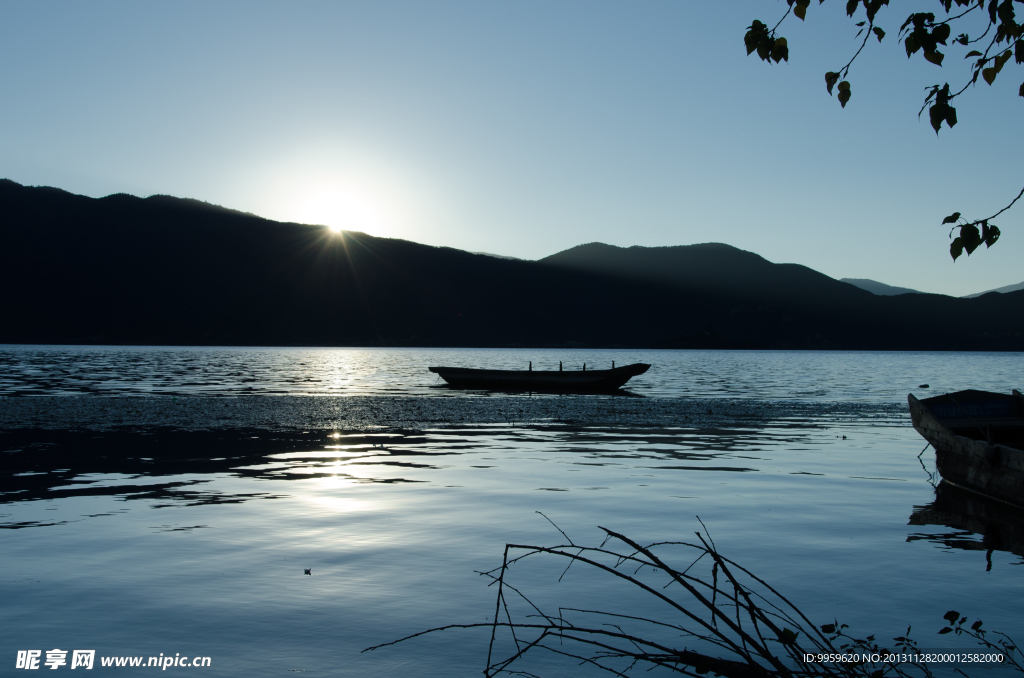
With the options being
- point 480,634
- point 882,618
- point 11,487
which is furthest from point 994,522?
point 11,487

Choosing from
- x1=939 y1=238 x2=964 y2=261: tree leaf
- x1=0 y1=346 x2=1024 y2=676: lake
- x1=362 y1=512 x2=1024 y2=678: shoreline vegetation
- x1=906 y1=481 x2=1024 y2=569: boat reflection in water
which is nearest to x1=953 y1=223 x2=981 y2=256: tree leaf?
x1=939 y1=238 x2=964 y2=261: tree leaf

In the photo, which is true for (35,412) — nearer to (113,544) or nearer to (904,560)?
(113,544)

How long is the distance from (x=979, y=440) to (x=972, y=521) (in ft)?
8.78

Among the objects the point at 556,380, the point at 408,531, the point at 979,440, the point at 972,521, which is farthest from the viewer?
the point at 556,380

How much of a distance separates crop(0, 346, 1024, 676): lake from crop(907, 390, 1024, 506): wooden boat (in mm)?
596

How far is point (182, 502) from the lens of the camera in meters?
12.1

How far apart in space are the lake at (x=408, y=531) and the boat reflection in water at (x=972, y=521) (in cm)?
7

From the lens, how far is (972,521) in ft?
38.5

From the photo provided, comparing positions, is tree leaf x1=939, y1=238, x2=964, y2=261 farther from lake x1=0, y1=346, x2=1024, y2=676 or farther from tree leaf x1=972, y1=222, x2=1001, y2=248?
lake x1=0, y1=346, x2=1024, y2=676

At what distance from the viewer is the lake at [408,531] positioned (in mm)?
6637

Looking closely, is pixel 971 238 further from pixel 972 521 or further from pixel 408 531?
pixel 972 521

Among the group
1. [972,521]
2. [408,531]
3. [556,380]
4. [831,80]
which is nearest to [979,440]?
[972,521]

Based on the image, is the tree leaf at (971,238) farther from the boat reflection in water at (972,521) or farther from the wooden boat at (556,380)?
the wooden boat at (556,380)

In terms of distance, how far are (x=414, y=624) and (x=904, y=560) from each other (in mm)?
6096
